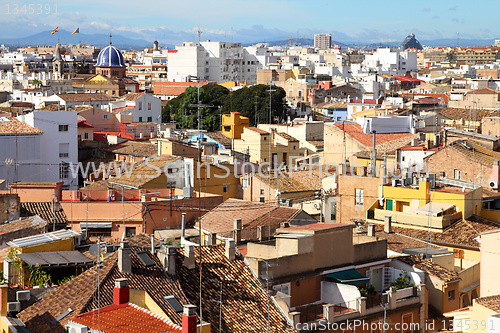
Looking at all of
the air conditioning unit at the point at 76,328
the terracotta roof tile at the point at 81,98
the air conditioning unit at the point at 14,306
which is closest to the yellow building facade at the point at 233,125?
the terracotta roof tile at the point at 81,98

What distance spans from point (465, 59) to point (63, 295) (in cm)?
12002

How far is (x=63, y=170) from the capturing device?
2466cm

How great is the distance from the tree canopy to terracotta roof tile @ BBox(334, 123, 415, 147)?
1517cm

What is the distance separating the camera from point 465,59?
124m

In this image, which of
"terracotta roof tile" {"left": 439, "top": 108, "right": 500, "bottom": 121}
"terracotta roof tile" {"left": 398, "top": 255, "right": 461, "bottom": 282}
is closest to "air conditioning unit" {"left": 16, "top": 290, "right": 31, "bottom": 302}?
"terracotta roof tile" {"left": 398, "top": 255, "right": 461, "bottom": 282}

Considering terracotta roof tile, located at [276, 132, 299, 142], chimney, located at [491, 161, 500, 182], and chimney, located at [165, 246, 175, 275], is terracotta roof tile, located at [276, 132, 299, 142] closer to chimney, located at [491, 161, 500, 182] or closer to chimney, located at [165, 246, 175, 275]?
chimney, located at [491, 161, 500, 182]

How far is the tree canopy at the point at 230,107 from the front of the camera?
148ft

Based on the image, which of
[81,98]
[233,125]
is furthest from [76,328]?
[81,98]

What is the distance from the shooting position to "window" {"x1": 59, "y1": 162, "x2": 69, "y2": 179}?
80.6 feet

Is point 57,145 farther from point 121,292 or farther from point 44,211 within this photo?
point 121,292

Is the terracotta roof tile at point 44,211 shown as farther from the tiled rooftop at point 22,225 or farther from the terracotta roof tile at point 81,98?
the terracotta roof tile at point 81,98

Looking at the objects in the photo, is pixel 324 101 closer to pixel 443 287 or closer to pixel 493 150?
pixel 493 150

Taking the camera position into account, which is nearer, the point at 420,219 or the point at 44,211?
the point at 44,211

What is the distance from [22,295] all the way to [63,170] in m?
14.9
